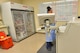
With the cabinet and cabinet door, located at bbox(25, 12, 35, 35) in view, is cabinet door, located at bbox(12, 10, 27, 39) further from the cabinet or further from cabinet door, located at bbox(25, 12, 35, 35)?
cabinet door, located at bbox(25, 12, 35, 35)

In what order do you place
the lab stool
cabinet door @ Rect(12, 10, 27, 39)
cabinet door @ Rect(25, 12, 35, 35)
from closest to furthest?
1. the lab stool
2. cabinet door @ Rect(12, 10, 27, 39)
3. cabinet door @ Rect(25, 12, 35, 35)

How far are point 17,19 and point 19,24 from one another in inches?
5.4

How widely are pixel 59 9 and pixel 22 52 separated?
5.69 feet

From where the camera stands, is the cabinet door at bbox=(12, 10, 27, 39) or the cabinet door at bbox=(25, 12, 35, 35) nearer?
the cabinet door at bbox=(12, 10, 27, 39)

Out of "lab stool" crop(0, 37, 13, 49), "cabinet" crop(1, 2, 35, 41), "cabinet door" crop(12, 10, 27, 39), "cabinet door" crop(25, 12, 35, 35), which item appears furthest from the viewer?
"cabinet door" crop(25, 12, 35, 35)

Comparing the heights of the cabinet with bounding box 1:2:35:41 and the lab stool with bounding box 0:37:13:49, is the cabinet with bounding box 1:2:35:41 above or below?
above

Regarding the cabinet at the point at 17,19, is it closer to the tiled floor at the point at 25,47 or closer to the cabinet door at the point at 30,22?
the cabinet door at the point at 30,22

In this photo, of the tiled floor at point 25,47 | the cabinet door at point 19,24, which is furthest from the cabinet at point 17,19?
the tiled floor at point 25,47

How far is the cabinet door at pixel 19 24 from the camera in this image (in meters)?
2.18

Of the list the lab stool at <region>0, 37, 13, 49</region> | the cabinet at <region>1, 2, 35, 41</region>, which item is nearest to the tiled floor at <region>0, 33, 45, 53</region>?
the lab stool at <region>0, 37, 13, 49</region>

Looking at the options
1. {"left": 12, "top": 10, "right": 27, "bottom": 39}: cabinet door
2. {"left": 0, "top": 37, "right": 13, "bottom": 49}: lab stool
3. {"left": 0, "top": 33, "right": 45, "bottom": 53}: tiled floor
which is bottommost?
{"left": 0, "top": 33, "right": 45, "bottom": 53}: tiled floor

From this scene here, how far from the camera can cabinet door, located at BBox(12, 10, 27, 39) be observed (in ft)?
7.14

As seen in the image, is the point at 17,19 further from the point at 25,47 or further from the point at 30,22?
the point at 25,47

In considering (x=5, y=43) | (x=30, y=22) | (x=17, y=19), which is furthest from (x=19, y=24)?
(x=5, y=43)
